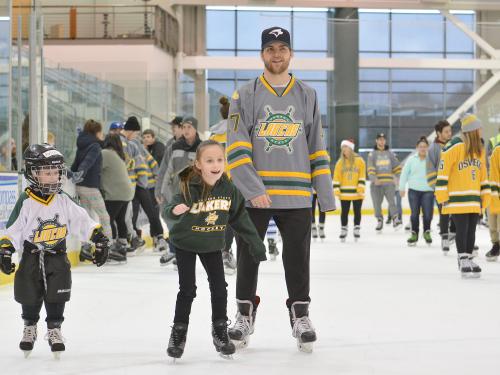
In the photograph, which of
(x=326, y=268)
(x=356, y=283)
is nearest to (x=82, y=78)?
(x=326, y=268)

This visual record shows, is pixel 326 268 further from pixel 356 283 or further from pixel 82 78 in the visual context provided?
pixel 82 78

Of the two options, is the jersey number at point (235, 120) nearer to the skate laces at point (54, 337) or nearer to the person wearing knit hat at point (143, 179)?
the skate laces at point (54, 337)

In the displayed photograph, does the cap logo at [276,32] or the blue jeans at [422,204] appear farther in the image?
the blue jeans at [422,204]

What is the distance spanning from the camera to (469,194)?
7.46m

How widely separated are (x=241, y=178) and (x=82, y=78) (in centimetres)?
909

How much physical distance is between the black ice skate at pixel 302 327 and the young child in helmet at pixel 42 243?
836 millimetres

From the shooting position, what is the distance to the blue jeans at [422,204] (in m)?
11.5

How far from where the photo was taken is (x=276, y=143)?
423 cm

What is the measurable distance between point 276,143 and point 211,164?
41cm

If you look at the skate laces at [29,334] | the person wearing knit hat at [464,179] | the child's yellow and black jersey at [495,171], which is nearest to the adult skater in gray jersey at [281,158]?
the skate laces at [29,334]

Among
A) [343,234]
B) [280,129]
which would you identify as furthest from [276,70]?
[343,234]

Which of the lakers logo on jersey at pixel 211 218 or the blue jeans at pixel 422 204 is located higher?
the lakers logo on jersey at pixel 211 218

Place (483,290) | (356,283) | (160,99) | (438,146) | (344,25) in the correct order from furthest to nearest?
(344,25)
(160,99)
(438,146)
(356,283)
(483,290)

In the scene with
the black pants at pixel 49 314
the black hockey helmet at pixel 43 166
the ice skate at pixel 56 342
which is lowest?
the ice skate at pixel 56 342
